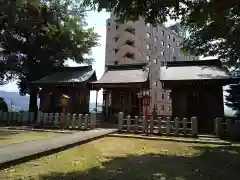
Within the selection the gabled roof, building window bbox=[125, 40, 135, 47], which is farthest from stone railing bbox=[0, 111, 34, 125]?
building window bbox=[125, 40, 135, 47]

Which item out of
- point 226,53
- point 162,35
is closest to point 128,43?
point 162,35

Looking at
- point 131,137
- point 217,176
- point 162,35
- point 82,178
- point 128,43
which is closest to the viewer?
point 82,178

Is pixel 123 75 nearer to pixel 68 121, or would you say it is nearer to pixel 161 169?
pixel 68 121

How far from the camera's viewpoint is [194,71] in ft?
57.6

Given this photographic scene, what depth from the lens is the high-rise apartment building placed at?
43.3m

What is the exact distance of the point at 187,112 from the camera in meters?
15.8

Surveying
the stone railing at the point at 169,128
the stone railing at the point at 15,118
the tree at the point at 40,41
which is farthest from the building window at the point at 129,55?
the stone railing at the point at 169,128

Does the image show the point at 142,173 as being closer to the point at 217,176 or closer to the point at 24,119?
the point at 217,176

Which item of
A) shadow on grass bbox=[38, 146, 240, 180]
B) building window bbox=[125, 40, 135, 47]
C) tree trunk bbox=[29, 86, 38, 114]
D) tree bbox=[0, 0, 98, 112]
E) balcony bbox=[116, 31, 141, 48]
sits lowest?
shadow on grass bbox=[38, 146, 240, 180]

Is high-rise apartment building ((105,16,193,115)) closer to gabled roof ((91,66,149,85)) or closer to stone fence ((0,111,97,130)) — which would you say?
gabled roof ((91,66,149,85))

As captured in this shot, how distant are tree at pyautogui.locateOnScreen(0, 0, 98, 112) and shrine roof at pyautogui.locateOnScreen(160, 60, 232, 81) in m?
12.6

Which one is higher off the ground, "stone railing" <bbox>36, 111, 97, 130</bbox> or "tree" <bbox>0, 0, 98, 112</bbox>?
"tree" <bbox>0, 0, 98, 112</bbox>

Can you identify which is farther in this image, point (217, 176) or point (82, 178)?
point (217, 176)

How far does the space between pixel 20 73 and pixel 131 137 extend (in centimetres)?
1902
